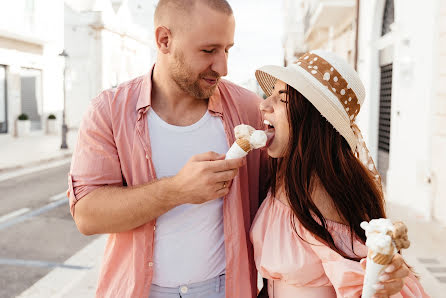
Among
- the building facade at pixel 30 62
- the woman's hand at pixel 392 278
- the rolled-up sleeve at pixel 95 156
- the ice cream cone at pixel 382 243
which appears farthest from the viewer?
the building facade at pixel 30 62

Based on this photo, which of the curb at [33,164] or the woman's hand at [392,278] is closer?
the woman's hand at [392,278]

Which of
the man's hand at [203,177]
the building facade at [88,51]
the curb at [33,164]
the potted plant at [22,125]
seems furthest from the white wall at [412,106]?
the building facade at [88,51]

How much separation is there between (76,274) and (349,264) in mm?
4299

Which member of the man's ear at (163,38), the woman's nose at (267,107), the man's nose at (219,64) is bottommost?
the woman's nose at (267,107)

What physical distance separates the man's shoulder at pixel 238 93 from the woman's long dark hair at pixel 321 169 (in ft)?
1.40

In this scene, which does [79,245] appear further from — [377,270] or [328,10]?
[328,10]

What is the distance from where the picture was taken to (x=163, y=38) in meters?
2.31

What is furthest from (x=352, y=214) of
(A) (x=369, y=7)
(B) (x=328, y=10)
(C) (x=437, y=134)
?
(B) (x=328, y=10)

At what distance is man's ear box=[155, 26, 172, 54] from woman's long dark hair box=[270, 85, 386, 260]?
0.71m

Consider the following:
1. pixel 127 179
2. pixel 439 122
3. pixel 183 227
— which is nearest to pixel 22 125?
pixel 439 122

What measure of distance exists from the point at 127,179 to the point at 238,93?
2.52 feet

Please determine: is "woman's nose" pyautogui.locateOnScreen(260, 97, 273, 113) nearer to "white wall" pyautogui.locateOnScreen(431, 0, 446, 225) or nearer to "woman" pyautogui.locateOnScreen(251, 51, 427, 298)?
"woman" pyautogui.locateOnScreen(251, 51, 427, 298)

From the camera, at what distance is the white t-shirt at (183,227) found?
6.68 ft

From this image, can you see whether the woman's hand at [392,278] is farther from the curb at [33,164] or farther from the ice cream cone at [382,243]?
the curb at [33,164]
